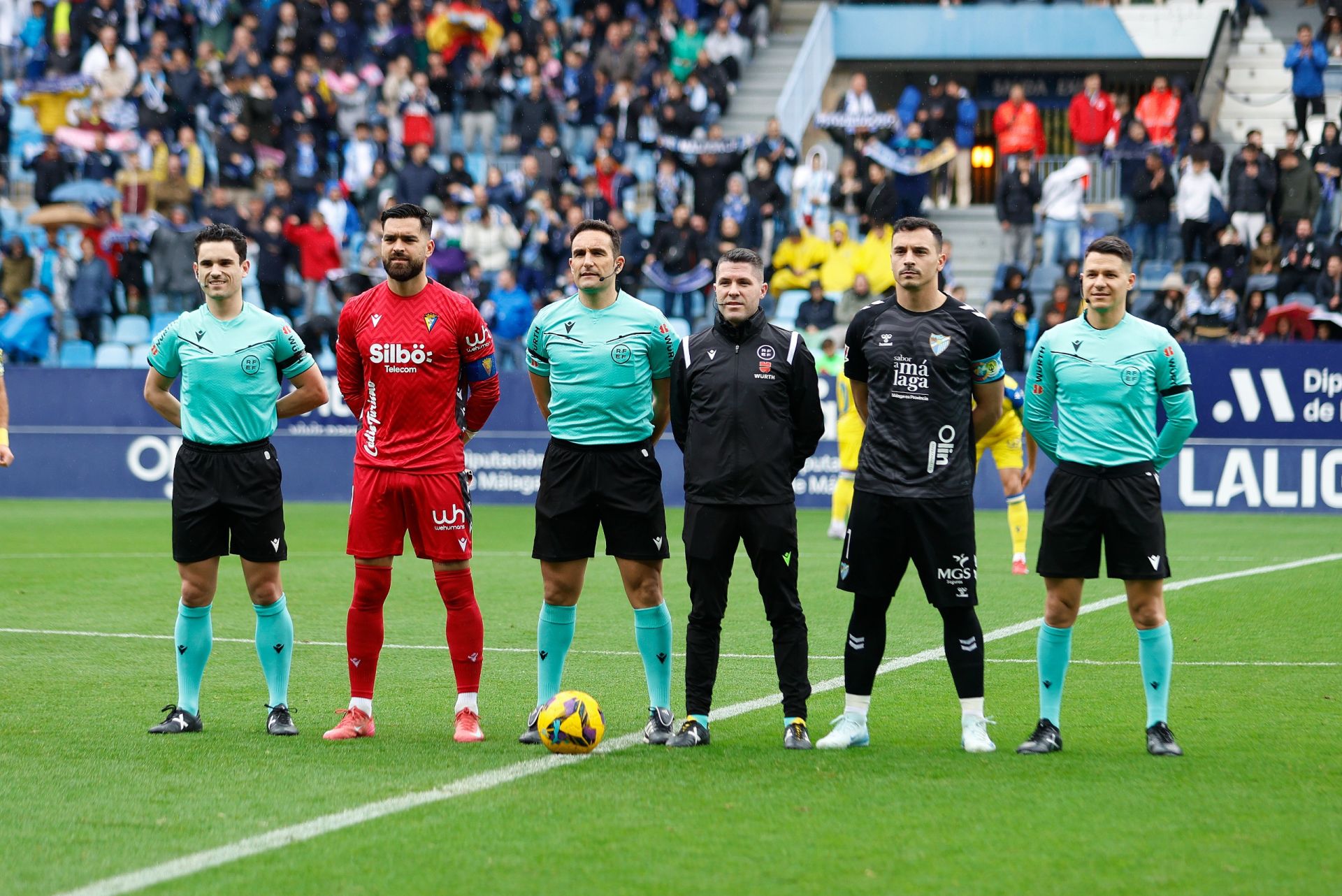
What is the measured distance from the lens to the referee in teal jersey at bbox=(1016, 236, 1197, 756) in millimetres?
6801

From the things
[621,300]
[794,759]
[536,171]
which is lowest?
[794,759]

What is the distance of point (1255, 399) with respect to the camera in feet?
63.7

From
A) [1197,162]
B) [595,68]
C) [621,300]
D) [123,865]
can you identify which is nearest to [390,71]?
[595,68]

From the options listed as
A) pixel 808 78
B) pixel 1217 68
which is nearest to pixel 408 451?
pixel 808 78

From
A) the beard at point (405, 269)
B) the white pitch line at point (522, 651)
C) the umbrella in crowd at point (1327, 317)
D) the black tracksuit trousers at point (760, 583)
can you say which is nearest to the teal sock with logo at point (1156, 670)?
the black tracksuit trousers at point (760, 583)

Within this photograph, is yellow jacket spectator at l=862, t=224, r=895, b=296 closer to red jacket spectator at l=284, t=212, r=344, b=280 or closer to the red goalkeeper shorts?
red jacket spectator at l=284, t=212, r=344, b=280

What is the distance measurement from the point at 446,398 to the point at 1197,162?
705 inches

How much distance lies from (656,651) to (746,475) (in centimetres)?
88

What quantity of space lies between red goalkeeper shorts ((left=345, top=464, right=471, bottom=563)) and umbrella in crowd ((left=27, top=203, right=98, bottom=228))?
740 inches

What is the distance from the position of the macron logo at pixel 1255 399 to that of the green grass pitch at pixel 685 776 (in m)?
8.74

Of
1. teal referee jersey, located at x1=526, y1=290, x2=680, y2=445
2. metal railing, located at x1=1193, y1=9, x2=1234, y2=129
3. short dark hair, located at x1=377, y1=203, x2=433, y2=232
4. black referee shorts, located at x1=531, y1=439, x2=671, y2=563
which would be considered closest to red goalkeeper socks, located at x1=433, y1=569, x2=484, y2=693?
black referee shorts, located at x1=531, y1=439, x2=671, y2=563

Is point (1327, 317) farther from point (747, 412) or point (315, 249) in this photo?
point (747, 412)

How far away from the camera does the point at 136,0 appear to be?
28.4 meters

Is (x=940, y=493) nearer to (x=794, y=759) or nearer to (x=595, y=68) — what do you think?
(x=794, y=759)
